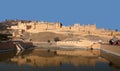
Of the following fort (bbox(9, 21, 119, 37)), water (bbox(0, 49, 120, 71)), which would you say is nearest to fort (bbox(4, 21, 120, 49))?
fort (bbox(9, 21, 119, 37))

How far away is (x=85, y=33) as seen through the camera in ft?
245

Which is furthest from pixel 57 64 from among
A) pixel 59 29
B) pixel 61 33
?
pixel 59 29

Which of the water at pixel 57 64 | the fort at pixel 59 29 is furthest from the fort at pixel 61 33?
the water at pixel 57 64

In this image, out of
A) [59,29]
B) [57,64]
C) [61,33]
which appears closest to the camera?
[57,64]

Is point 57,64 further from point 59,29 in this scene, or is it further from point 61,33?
point 59,29

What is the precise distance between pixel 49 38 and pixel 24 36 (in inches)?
298

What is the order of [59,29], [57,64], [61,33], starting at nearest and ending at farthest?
1. [57,64]
2. [61,33]
3. [59,29]

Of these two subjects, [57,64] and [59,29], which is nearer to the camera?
[57,64]

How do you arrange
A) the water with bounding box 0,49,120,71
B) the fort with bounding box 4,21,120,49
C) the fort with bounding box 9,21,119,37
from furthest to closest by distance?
the fort with bounding box 9,21,119,37 → the fort with bounding box 4,21,120,49 → the water with bounding box 0,49,120,71

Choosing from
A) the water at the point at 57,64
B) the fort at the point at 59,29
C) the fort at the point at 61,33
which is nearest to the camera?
the water at the point at 57,64

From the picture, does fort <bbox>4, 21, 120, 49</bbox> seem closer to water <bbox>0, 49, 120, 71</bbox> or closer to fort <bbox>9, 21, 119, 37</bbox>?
fort <bbox>9, 21, 119, 37</bbox>

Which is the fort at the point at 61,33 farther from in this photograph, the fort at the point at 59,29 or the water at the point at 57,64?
the water at the point at 57,64

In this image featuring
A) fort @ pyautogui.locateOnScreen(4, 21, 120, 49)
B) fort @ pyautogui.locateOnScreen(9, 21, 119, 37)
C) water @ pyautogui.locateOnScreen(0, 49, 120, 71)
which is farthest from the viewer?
fort @ pyautogui.locateOnScreen(9, 21, 119, 37)

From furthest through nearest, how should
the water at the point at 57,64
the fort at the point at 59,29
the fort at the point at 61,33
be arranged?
the fort at the point at 59,29 → the fort at the point at 61,33 → the water at the point at 57,64
